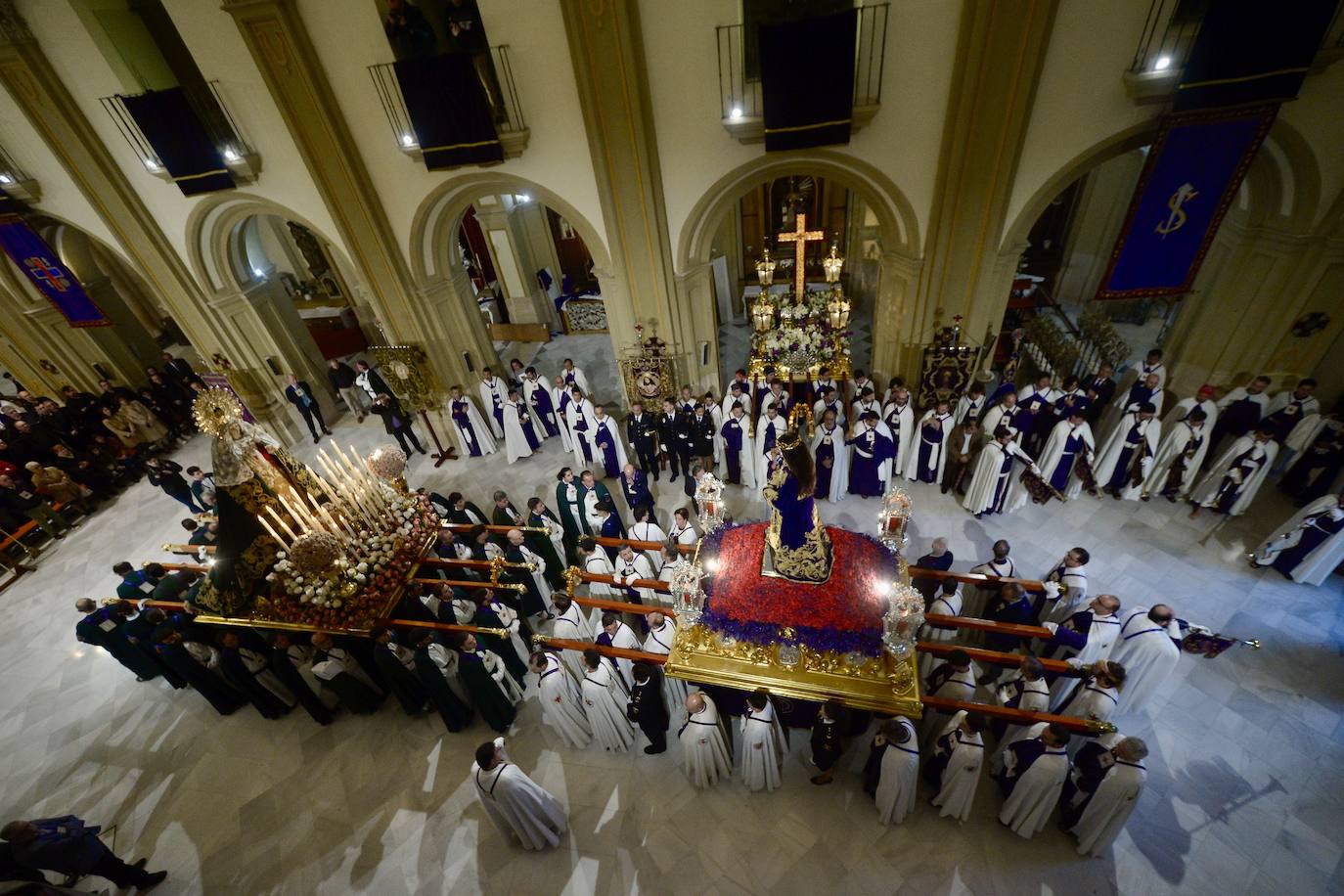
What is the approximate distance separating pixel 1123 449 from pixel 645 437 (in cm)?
729

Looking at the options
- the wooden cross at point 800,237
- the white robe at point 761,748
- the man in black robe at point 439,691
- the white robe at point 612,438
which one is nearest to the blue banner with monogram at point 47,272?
the white robe at point 612,438

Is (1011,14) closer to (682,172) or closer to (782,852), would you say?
(682,172)

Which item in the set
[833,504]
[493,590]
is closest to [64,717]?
[493,590]

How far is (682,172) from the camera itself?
350 inches

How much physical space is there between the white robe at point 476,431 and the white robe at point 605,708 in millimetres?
6797

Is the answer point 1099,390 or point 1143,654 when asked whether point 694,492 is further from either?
point 1099,390

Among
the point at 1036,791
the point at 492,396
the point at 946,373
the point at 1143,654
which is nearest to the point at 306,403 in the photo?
the point at 492,396

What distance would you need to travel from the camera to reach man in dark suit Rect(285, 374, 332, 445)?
12.4 m

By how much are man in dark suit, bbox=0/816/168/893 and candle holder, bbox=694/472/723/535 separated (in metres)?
6.62

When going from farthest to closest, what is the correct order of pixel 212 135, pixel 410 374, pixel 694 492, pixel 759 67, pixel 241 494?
pixel 410 374 → pixel 212 135 → pixel 694 492 → pixel 759 67 → pixel 241 494

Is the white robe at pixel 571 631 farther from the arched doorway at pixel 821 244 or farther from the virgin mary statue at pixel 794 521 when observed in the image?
the arched doorway at pixel 821 244

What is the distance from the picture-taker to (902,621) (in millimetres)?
5160

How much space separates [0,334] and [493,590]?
1602cm

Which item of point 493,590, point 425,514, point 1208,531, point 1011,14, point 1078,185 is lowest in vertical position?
point 1208,531
